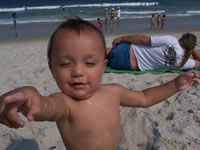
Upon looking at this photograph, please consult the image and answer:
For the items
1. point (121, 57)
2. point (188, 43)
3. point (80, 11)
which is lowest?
point (121, 57)

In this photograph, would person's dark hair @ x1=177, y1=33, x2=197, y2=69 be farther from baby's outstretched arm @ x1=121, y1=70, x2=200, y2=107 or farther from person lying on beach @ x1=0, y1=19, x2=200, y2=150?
person lying on beach @ x1=0, y1=19, x2=200, y2=150

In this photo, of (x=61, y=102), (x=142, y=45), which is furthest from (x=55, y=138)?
(x=142, y=45)

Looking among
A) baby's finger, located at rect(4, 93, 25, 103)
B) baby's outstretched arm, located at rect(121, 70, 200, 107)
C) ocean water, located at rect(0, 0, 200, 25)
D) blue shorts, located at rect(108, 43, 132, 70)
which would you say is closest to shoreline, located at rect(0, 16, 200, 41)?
ocean water, located at rect(0, 0, 200, 25)

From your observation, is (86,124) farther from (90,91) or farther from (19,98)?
(19,98)

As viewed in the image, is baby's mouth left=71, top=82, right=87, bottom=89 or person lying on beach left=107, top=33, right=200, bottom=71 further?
person lying on beach left=107, top=33, right=200, bottom=71

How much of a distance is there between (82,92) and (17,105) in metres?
0.63

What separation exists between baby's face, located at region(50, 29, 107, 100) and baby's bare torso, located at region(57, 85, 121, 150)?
13cm

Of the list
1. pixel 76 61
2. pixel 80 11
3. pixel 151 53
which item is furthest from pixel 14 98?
pixel 80 11

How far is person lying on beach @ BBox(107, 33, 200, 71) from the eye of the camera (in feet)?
15.5

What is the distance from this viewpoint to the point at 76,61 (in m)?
1.41

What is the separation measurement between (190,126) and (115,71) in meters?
2.59

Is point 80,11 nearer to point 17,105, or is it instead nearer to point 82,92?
point 82,92

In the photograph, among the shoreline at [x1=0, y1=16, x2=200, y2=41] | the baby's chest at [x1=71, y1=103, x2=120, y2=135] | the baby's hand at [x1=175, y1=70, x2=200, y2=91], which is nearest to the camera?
the baby's chest at [x1=71, y1=103, x2=120, y2=135]

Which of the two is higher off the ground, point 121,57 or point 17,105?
point 17,105
